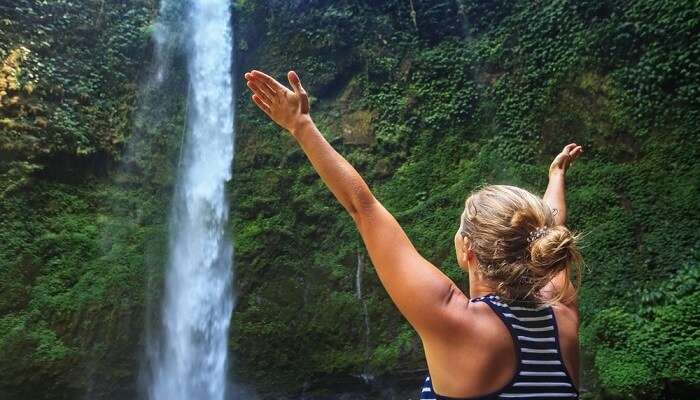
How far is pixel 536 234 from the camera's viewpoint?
1238 millimetres

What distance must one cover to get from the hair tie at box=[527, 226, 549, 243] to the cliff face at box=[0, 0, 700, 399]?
18.8ft

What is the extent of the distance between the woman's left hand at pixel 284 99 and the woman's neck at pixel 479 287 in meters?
0.62

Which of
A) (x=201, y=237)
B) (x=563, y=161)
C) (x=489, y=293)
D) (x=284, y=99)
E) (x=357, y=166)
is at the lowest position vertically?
(x=489, y=293)

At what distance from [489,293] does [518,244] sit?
13 centimetres

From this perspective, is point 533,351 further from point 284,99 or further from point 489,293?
point 284,99

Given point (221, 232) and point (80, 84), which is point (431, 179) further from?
point (80, 84)

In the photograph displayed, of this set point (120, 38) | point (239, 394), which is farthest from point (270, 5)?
point (239, 394)

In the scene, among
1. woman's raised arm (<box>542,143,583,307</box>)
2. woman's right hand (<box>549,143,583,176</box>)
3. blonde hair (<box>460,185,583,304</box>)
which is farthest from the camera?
woman's right hand (<box>549,143,583,176</box>)

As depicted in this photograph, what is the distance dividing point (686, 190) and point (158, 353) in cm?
775

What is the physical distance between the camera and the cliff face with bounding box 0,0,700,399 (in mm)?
7105

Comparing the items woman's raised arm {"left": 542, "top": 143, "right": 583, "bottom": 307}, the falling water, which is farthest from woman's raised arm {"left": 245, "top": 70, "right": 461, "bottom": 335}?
the falling water

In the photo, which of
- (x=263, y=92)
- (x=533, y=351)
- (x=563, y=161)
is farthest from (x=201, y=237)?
(x=533, y=351)

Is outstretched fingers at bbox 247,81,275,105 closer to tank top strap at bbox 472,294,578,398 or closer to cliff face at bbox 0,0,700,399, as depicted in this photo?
tank top strap at bbox 472,294,578,398

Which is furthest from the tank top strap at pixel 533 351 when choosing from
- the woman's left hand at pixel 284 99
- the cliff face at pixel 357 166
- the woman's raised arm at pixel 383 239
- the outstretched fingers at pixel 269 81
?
the cliff face at pixel 357 166
